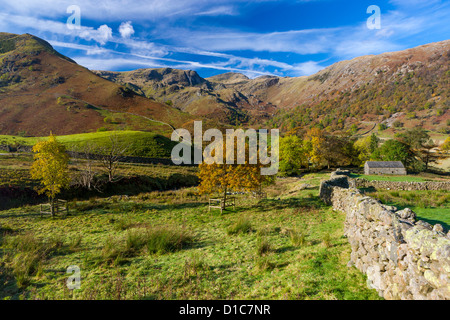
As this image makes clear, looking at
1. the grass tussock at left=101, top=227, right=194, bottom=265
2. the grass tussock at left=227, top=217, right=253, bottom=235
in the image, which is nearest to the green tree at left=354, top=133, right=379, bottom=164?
the grass tussock at left=227, top=217, right=253, bottom=235

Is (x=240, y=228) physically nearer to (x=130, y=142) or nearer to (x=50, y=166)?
(x=50, y=166)

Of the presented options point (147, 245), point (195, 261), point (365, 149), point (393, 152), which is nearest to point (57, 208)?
point (147, 245)

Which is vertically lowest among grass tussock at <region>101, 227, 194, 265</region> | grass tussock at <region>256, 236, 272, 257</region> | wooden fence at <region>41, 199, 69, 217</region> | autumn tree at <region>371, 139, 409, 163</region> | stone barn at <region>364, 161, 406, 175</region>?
wooden fence at <region>41, 199, 69, 217</region>

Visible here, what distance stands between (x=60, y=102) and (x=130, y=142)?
89.5 m

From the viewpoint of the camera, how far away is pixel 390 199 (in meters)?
18.3

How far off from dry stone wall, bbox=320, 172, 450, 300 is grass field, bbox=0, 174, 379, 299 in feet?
1.90

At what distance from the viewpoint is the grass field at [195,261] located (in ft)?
22.0

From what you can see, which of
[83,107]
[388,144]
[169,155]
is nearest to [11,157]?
[169,155]

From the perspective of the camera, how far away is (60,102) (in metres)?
120

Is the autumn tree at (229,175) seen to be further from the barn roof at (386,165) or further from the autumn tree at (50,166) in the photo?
the barn roof at (386,165)

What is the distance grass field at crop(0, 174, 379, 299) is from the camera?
6.71 meters

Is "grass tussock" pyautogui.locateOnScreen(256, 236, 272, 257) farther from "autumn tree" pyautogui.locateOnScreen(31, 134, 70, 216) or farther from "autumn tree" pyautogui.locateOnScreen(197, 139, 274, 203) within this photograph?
"autumn tree" pyautogui.locateOnScreen(31, 134, 70, 216)
